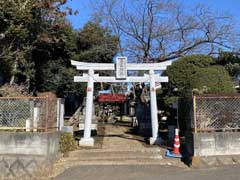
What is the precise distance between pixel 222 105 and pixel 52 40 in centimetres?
1062

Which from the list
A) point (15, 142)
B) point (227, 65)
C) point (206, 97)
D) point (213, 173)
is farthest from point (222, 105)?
→ point (227, 65)

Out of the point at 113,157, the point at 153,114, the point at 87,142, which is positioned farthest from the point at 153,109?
the point at 113,157

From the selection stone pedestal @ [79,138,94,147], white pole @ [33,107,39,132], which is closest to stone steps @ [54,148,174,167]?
stone pedestal @ [79,138,94,147]

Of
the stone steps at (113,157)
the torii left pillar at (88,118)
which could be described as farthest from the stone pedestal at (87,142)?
the stone steps at (113,157)

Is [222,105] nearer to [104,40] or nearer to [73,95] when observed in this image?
[104,40]

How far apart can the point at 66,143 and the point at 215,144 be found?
16.9 ft

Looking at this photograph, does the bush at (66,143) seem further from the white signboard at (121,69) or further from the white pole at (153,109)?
the white pole at (153,109)

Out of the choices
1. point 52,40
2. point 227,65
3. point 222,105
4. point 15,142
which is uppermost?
point 52,40

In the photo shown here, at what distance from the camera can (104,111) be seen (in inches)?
1309

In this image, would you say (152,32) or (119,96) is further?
(119,96)

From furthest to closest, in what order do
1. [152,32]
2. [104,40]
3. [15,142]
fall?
[104,40] < [152,32] < [15,142]

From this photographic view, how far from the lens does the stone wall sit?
11297mm

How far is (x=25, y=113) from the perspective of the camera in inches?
486

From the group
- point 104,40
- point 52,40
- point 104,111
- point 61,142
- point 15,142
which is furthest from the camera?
point 104,111
